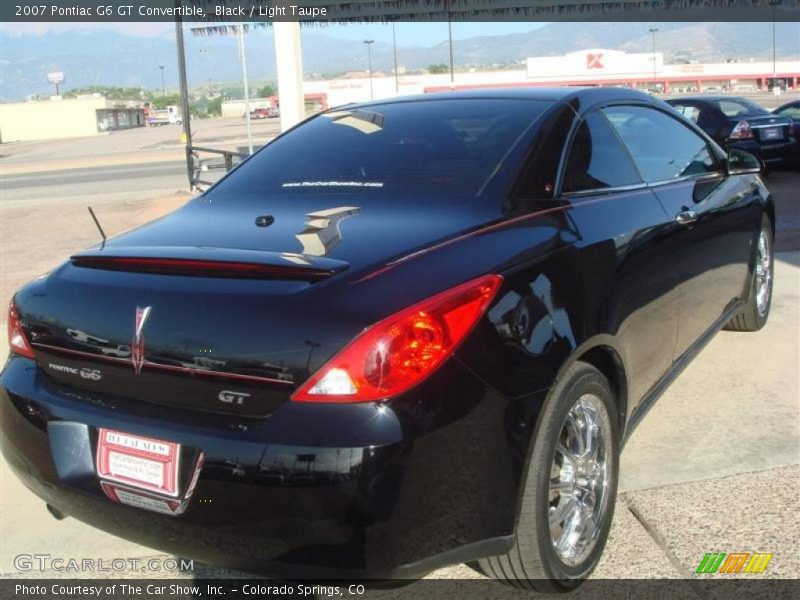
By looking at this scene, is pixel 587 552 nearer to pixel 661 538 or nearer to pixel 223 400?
pixel 661 538

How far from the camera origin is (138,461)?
220 cm

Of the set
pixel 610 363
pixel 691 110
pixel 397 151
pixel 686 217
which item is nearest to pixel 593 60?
pixel 691 110

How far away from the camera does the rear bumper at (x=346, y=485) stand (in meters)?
2.01

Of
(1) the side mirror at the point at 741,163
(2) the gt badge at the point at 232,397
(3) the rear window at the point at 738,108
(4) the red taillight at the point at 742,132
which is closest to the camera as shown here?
(2) the gt badge at the point at 232,397

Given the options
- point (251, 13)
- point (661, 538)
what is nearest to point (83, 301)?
point (661, 538)

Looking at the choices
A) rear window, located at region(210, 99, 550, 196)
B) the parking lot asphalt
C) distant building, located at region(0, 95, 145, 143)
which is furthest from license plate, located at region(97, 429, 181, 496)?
distant building, located at region(0, 95, 145, 143)

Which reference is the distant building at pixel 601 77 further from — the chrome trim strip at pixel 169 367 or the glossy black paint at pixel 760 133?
the chrome trim strip at pixel 169 367

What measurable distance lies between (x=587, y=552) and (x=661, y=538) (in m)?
0.40

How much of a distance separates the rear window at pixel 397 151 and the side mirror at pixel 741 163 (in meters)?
1.70

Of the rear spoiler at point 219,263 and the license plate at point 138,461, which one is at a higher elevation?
the rear spoiler at point 219,263

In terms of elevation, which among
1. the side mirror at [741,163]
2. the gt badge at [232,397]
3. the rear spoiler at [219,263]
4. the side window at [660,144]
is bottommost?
the gt badge at [232,397]

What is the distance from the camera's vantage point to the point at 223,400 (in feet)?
7.00

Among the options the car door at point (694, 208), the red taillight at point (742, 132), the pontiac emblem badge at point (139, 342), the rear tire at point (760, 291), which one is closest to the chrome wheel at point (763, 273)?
the rear tire at point (760, 291)

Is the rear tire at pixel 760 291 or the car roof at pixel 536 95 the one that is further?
the rear tire at pixel 760 291
